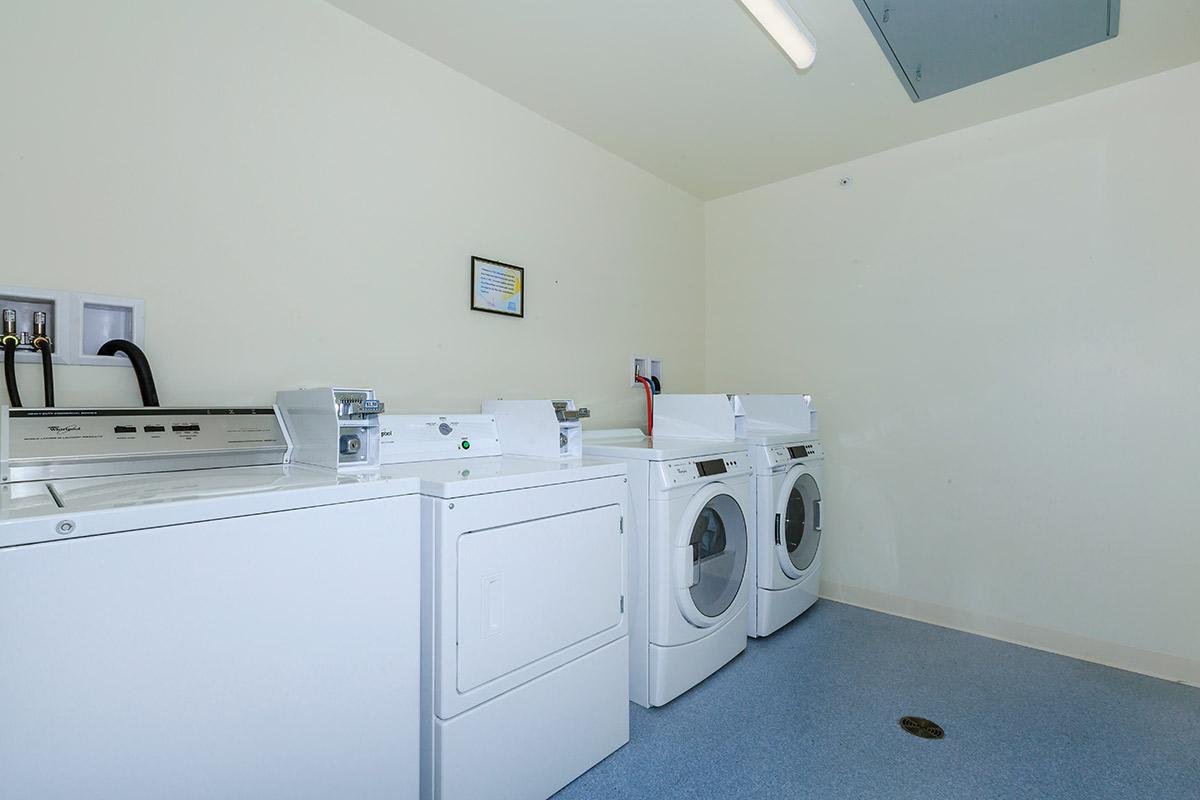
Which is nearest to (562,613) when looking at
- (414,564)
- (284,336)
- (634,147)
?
(414,564)

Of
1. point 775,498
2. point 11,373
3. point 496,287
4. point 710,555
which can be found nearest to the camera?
point 11,373

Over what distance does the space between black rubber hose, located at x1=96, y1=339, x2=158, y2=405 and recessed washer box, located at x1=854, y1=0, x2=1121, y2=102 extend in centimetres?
258

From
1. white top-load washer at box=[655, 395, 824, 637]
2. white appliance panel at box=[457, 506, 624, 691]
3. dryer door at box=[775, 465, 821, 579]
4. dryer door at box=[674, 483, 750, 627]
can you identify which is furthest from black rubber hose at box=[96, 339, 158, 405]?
dryer door at box=[775, 465, 821, 579]

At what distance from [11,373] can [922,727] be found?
3007 millimetres

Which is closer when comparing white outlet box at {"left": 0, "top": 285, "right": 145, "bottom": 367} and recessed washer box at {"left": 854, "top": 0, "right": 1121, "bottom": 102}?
white outlet box at {"left": 0, "top": 285, "right": 145, "bottom": 367}

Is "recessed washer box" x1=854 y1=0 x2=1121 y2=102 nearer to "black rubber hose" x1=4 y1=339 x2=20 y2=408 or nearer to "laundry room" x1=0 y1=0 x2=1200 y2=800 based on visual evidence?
"laundry room" x1=0 y1=0 x2=1200 y2=800

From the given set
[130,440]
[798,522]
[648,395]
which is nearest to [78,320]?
[130,440]

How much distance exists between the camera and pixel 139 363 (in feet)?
5.18

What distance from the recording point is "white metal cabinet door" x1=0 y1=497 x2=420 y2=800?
35.8 inches

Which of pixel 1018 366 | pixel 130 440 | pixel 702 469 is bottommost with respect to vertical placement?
pixel 702 469

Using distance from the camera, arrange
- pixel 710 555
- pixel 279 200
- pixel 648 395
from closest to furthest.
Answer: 1. pixel 279 200
2. pixel 710 555
3. pixel 648 395

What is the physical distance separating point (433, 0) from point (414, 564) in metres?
1.93

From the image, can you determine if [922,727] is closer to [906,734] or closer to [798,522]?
[906,734]

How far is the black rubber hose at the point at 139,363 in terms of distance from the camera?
157 centimetres
